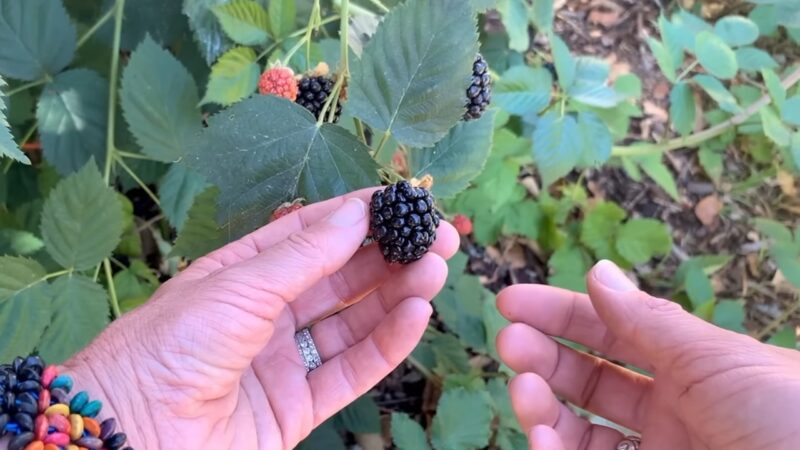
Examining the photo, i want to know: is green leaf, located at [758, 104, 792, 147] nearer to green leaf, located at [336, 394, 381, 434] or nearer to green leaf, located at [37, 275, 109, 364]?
green leaf, located at [336, 394, 381, 434]

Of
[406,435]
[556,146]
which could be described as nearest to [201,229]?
[406,435]

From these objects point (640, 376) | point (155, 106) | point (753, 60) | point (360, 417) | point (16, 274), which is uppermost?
point (155, 106)

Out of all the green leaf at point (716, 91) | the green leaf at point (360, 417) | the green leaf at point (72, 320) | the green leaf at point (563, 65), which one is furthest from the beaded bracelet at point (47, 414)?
the green leaf at point (716, 91)

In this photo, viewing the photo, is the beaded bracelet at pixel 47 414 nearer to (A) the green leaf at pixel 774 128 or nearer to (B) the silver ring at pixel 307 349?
(B) the silver ring at pixel 307 349

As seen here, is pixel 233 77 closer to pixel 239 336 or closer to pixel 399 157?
pixel 399 157

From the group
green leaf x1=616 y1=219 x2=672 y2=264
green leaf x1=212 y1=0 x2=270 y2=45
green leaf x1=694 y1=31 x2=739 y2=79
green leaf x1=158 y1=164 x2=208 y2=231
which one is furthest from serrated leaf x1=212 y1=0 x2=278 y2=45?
green leaf x1=616 y1=219 x2=672 y2=264
